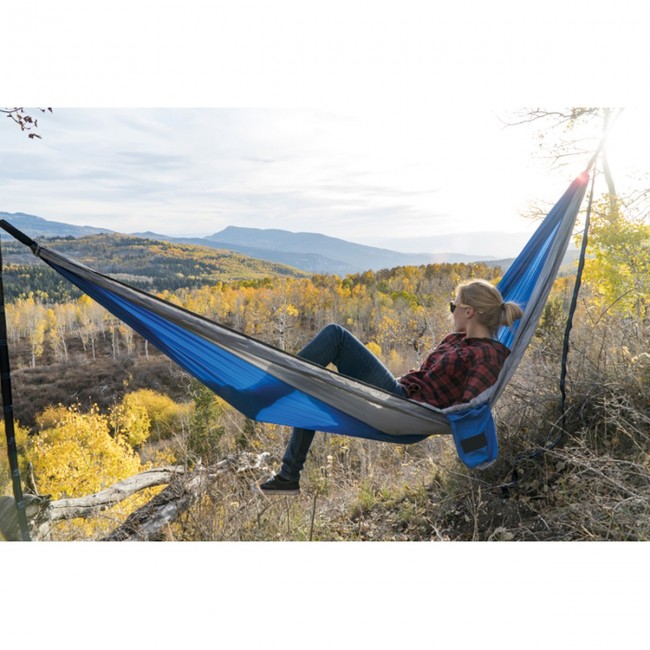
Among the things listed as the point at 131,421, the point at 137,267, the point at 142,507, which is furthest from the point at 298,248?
the point at 142,507

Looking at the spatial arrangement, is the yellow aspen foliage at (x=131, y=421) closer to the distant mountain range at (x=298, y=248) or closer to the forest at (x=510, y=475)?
the distant mountain range at (x=298, y=248)

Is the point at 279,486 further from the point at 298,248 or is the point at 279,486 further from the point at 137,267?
the point at 298,248

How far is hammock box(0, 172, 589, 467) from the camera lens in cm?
194

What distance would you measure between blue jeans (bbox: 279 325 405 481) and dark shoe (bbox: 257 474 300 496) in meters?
0.02

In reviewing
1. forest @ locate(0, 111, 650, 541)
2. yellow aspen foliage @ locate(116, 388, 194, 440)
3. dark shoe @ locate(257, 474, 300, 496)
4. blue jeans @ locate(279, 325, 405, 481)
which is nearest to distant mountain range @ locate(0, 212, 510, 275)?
yellow aspen foliage @ locate(116, 388, 194, 440)

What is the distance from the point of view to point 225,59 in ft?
9.11

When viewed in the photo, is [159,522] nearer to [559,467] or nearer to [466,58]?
[559,467]

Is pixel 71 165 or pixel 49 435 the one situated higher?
pixel 71 165

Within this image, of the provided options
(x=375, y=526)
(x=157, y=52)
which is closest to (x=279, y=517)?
(x=375, y=526)

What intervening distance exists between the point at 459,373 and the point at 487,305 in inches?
11.7

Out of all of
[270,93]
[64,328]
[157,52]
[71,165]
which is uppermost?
[71,165]

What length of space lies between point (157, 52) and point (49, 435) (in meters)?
36.9

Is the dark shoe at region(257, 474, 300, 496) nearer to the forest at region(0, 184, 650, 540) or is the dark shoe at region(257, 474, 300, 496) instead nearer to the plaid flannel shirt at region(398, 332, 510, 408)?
the forest at region(0, 184, 650, 540)

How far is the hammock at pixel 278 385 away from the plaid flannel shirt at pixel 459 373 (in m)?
0.06
